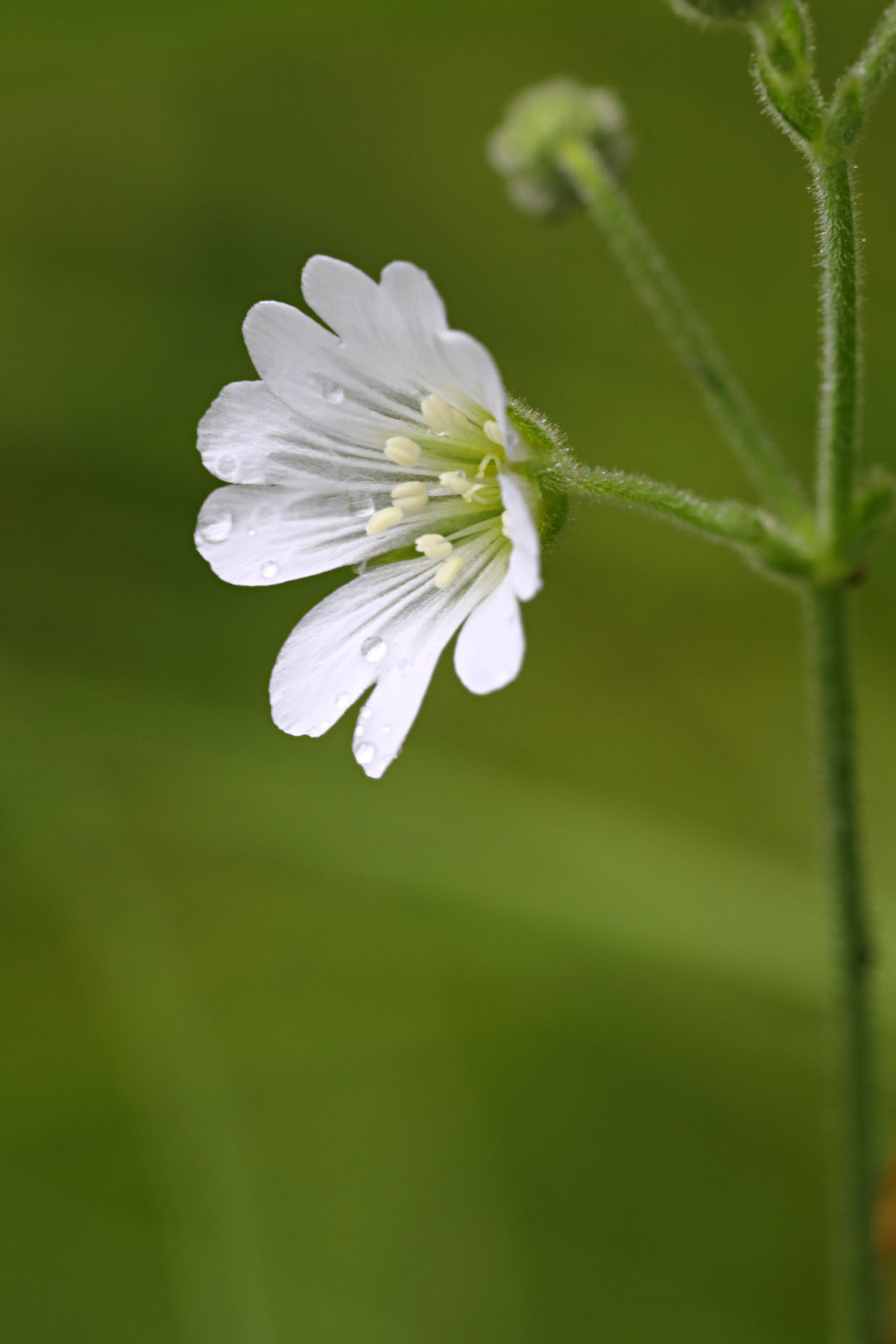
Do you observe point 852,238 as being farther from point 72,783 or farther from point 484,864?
point 72,783

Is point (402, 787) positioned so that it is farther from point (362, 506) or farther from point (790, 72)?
point (790, 72)

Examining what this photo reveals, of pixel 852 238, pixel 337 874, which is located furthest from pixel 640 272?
pixel 337 874

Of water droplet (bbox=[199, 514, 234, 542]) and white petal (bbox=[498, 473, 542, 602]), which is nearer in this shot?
white petal (bbox=[498, 473, 542, 602])

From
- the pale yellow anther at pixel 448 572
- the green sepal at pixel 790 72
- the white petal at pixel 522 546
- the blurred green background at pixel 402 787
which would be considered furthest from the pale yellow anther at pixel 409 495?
the blurred green background at pixel 402 787

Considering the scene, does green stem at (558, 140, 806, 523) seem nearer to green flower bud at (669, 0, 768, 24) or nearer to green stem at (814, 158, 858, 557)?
green stem at (814, 158, 858, 557)

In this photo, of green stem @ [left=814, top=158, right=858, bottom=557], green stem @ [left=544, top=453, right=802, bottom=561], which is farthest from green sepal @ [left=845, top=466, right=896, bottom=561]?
green stem @ [left=544, top=453, right=802, bottom=561]

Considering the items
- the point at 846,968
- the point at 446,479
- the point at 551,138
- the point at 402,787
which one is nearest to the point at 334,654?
the point at 446,479
